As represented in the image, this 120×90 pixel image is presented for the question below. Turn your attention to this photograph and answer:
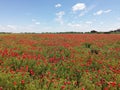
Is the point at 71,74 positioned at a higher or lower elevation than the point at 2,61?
lower

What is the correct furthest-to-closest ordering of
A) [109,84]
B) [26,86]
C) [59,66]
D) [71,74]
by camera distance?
[59,66] < [71,74] < [109,84] < [26,86]

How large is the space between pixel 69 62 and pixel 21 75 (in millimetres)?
2968

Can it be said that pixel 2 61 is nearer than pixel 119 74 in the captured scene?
No

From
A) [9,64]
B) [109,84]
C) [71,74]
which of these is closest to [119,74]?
[109,84]

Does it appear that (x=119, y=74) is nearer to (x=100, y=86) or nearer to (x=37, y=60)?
(x=100, y=86)

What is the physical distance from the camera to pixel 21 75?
5852 mm

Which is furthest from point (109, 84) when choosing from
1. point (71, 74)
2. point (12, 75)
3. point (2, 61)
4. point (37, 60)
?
point (2, 61)

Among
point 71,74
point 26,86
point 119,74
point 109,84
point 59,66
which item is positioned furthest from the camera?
point 59,66

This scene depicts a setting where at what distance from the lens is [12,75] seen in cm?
Result: 570

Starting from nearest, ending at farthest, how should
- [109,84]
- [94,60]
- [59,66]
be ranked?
[109,84], [59,66], [94,60]

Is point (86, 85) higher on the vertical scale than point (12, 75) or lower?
lower

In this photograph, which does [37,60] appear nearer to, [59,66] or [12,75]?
[59,66]

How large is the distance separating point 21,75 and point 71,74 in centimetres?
213

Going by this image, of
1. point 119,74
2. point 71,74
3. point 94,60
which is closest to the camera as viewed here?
point 119,74
